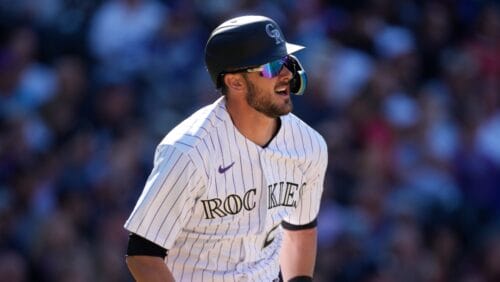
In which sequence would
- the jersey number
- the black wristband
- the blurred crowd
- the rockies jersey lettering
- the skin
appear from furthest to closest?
1. the blurred crowd
2. the black wristband
3. the jersey number
4. the skin
5. the rockies jersey lettering

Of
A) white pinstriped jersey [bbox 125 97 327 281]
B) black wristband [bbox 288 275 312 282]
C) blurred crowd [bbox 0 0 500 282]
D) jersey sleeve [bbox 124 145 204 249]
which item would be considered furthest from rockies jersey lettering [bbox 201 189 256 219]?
blurred crowd [bbox 0 0 500 282]

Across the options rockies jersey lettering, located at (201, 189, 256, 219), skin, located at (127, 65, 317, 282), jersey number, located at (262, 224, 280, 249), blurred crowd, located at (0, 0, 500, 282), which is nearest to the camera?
rockies jersey lettering, located at (201, 189, 256, 219)

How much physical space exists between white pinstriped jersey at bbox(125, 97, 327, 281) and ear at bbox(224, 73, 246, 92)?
3.3 inches

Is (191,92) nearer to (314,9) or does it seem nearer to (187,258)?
(314,9)

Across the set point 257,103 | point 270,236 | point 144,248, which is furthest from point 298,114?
point 144,248

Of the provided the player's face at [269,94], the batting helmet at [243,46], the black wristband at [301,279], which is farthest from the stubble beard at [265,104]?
the black wristband at [301,279]

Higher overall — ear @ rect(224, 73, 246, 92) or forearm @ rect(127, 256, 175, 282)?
ear @ rect(224, 73, 246, 92)

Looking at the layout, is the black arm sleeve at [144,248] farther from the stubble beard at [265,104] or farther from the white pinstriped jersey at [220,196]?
the stubble beard at [265,104]

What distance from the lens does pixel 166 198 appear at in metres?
4.59

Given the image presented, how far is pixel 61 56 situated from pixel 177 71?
0.92 meters

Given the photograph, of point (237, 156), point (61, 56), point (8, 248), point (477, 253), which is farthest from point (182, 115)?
point (237, 156)

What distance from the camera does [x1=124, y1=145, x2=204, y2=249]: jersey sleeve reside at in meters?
4.57

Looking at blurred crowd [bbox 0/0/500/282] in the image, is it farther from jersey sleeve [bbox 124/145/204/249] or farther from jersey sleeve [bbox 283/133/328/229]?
jersey sleeve [bbox 124/145/204/249]

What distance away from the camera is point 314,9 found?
1057 centimetres
